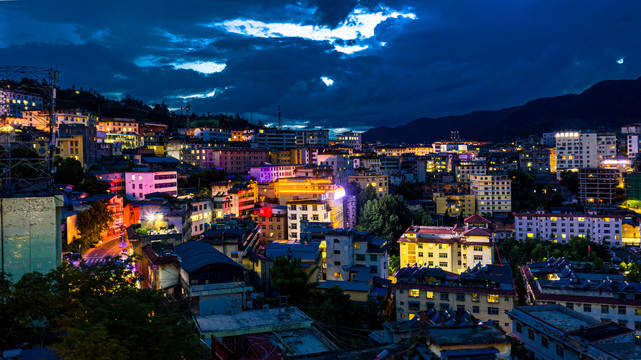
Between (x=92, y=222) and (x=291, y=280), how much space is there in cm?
1054

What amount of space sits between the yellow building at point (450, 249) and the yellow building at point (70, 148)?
888 inches

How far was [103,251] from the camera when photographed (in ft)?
62.5

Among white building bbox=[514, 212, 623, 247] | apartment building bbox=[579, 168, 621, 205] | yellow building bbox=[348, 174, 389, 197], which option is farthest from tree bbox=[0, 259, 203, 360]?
apartment building bbox=[579, 168, 621, 205]

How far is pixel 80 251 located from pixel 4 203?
10.8 meters

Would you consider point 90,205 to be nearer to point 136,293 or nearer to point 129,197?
point 129,197

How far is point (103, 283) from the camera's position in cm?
670

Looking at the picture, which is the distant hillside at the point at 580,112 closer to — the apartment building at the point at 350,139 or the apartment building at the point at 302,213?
the apartment building at the point at 350,139

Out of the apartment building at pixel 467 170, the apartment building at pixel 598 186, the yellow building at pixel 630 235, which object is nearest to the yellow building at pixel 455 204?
the apartment building at pixel 467 170

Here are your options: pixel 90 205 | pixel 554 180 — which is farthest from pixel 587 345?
pixel 554 180

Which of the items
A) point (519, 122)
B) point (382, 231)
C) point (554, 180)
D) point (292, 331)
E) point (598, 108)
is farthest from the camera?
point (519, 122)

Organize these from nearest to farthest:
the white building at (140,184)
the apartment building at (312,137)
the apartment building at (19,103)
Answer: the white building at (140,184)
the apartment building at (19,103)
the apartment building at (312,137)

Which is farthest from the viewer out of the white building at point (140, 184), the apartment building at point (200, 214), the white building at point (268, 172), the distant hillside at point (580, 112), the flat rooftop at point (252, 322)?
the distant hillside at point (580, 112)

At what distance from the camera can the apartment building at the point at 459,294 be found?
16.8 meters

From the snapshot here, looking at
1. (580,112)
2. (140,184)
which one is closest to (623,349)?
(140,184)
